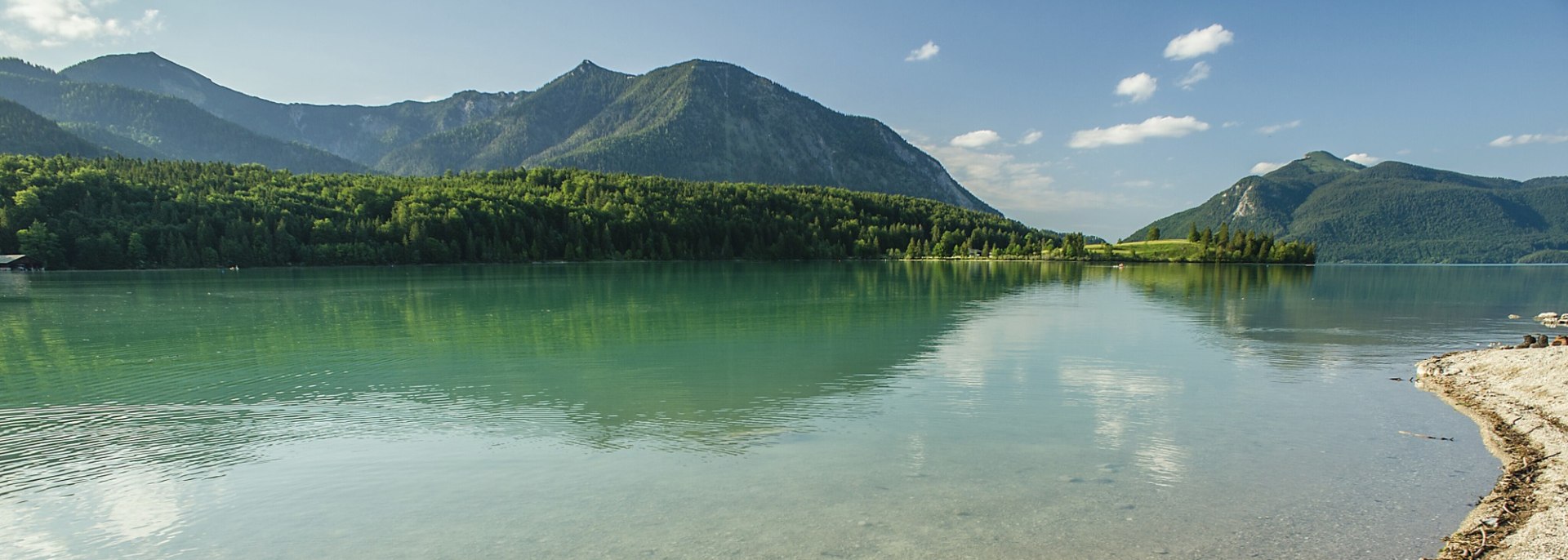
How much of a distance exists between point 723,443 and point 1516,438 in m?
15.9

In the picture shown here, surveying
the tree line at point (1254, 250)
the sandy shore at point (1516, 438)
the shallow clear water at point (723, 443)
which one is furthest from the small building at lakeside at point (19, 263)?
the tree line at point (1254, 250)

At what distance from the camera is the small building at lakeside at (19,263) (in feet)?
348

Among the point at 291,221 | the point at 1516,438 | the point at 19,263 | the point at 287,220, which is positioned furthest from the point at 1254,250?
the point at 19,263

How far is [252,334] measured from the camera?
3366 centimetres

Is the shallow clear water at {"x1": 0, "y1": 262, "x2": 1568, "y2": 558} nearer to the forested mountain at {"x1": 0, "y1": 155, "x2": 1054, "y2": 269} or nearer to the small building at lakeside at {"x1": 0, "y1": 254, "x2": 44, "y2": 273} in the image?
the small building at lakeside at {"x1": 0, "y1": 254, "x2": 44, "y2": 273}

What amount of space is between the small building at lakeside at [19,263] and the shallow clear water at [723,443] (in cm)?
10247

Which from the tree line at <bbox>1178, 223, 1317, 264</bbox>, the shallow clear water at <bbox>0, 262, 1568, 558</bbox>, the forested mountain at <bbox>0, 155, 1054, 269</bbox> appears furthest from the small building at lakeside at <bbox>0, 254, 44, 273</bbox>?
the tree line at <bbox>1178, 223, 1317, 264</bbox>

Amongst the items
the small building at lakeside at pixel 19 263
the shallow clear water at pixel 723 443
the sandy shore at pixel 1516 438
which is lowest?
the shallow clear water at pixel 723 443

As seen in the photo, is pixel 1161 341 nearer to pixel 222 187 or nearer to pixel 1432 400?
pixel 1432 400

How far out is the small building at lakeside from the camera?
106 metres

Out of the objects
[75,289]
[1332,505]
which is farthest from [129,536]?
[75,289]

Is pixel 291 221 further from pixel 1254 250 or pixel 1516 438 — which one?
pixel 1254 250

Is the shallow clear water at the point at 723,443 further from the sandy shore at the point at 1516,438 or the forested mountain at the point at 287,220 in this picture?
the forested mountain at the point at 287,220

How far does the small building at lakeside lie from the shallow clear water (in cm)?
10247
